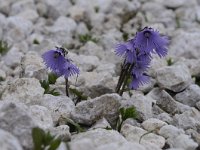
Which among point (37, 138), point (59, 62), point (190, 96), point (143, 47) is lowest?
point (190, 96)

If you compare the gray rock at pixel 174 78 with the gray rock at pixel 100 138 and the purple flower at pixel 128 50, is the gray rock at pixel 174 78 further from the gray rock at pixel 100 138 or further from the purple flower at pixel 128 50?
the gray rock at pixel 100 138

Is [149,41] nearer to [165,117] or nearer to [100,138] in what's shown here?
[165,117]

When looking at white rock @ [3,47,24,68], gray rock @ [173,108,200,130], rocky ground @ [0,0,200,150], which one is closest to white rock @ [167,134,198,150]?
rocky ground @ [0,0,200,150]

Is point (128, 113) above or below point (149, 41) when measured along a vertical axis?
below

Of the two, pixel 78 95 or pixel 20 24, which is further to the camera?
pixel 20 24

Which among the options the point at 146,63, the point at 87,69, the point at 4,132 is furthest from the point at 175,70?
the point at 4,132

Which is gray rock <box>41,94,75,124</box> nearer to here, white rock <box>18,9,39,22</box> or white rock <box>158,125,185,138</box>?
white rock <box>158,125,185,138</box>

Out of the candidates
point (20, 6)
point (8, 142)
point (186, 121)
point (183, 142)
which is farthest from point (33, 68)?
point (20, 6)
